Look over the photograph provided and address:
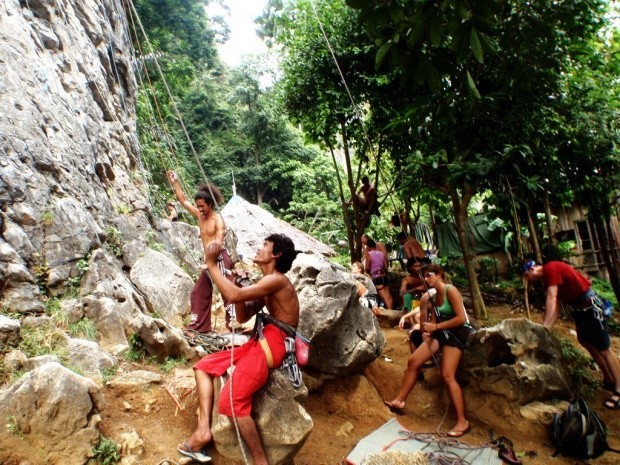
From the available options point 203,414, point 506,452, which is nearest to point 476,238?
point 506,452

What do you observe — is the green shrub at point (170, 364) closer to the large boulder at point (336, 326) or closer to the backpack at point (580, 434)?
the large boulder at point (336, 326)

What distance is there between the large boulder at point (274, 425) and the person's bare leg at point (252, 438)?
0.10 metres

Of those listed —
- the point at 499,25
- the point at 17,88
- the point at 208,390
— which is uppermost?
the point at 17,88

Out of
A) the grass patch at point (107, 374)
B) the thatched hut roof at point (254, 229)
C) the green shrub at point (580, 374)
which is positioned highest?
the thatched hut roof at point (254, 229)

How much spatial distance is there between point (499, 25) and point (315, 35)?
26.3 feet

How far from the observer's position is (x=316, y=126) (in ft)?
32.8

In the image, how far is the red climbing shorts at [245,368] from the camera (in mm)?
2982

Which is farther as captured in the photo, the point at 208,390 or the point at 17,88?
the point at 17,88

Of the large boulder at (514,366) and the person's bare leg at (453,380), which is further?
the large boulder at (514,366)

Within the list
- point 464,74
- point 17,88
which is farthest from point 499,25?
point 17,88

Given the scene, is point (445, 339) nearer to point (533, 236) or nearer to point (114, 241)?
point (533, 236)

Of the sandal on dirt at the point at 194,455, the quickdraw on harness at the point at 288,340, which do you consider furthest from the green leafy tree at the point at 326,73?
the sandal on dirt at the point at 194,455

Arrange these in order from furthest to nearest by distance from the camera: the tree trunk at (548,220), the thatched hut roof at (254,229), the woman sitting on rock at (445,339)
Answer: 1. the thatched hut roof at (254,229)
2. the tree trunk at (548,220)
3. the woman sitting on rock at (445,339)

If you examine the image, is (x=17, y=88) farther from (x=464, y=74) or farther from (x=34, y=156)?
(x=464, y=74)
